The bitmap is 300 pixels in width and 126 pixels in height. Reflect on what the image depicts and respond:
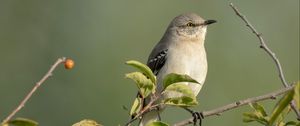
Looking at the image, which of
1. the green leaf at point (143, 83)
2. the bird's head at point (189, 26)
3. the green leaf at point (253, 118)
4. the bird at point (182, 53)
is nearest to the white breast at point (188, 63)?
the bird at point (182, 53)

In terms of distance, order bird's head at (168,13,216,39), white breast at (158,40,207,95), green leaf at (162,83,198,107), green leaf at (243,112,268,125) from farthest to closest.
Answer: bird's head at (168,13,216,39), white breast at (158,40,207,95), green leaf at (243,112,268,125), green leaf at (162,83,198,107)

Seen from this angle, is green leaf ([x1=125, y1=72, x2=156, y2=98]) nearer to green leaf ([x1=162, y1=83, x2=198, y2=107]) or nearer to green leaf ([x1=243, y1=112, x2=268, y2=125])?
green leaf ([x1=162, y1=83, x2=198, y2=107])

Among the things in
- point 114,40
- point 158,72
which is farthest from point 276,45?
point 158,72

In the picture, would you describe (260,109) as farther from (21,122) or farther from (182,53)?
(182,53)

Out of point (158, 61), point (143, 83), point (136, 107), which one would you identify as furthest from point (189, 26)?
point (143, 83)

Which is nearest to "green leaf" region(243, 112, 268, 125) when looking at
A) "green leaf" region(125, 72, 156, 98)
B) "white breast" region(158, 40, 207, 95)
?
"green leaf" region(125, 72, 156, 98)

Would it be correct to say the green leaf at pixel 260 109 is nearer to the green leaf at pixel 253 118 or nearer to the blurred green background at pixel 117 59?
the green leaf at pixel 253 118

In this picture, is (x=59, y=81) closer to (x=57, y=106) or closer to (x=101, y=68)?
(x=57, y=106)

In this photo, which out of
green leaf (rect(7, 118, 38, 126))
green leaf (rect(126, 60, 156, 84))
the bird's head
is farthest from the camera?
the bird's head
